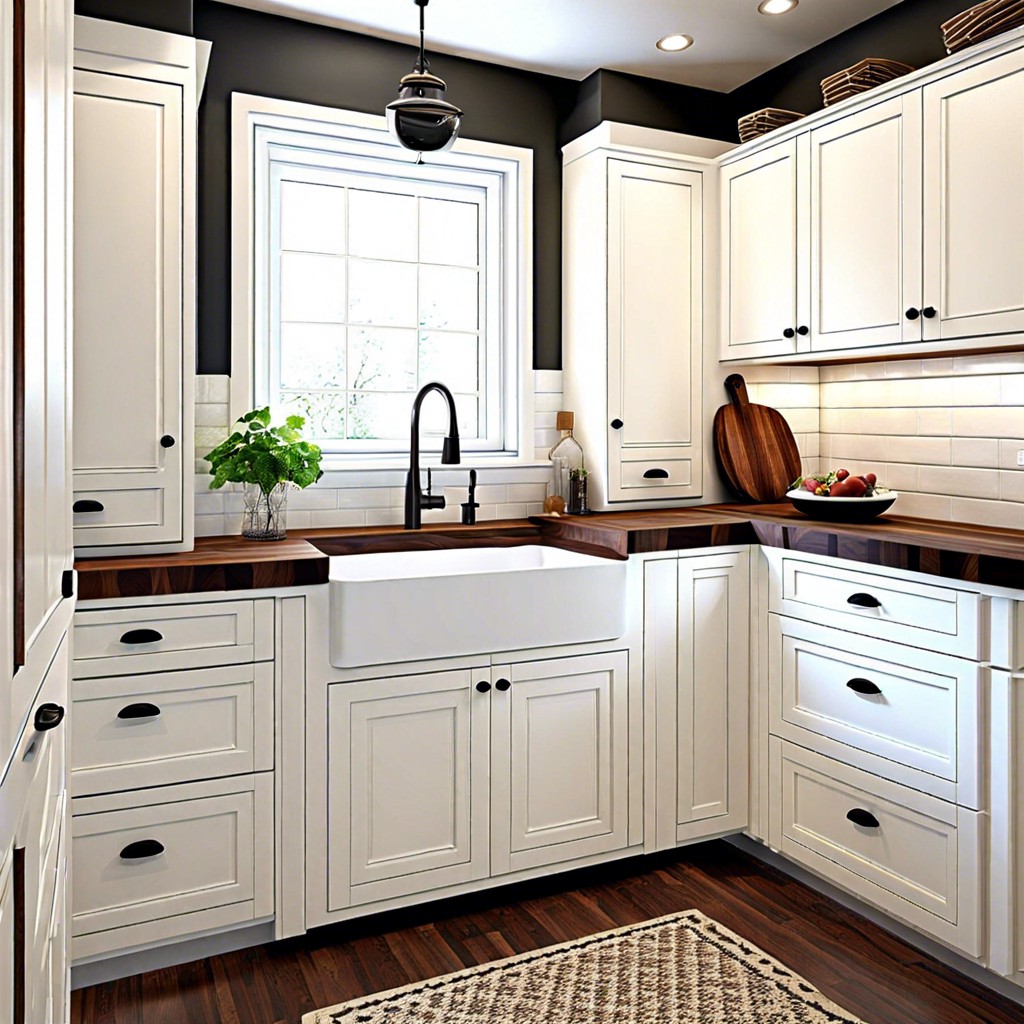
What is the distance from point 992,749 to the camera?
2131 mm

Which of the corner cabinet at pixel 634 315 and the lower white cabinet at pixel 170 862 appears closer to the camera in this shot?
the lower white cabinet at pixel 170 862

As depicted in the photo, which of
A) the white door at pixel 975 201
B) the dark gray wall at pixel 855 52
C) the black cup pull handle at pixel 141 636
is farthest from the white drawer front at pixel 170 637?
the dark gray wall at pixel 855 52

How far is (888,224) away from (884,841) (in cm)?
171

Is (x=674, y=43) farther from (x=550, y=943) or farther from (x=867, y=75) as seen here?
(x=550, y=943)

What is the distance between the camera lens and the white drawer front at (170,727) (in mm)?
2111

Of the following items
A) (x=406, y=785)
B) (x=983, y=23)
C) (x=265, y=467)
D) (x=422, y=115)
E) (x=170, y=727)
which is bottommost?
(x=406, y=785)

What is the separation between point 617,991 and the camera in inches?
85.0

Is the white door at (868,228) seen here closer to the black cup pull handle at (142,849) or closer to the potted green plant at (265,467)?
the potted green plant at (265,467)

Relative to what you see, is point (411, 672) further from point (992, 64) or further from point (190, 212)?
point (992, 64)

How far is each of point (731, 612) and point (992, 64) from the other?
5.35ft

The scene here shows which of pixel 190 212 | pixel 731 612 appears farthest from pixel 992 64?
pixel 190 212

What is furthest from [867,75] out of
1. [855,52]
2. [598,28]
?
[598,28]

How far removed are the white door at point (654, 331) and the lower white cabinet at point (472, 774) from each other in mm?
888

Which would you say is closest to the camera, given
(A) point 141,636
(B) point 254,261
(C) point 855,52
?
(A) point 141,636
